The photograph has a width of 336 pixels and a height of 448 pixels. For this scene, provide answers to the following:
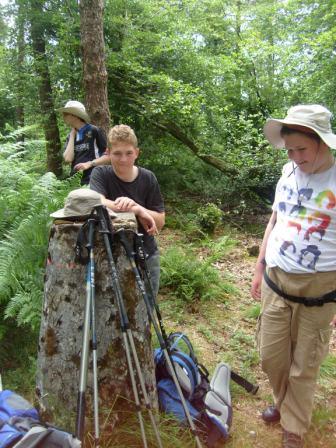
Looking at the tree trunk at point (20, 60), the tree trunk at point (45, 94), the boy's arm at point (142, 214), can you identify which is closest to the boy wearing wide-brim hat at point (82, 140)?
the boy's arm at point (142, 214)

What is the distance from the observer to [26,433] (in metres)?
1.78

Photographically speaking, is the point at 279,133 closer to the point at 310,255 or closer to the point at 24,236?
the point at 310,255

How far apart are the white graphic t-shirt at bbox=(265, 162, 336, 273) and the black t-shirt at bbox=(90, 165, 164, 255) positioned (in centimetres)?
102

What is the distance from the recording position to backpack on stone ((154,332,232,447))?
2594 mm

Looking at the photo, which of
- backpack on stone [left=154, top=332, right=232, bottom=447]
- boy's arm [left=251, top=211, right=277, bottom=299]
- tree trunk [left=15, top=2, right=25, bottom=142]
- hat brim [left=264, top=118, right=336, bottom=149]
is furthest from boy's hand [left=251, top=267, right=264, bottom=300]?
tree trunk [left=15, top=2, right=25, bottom=142]

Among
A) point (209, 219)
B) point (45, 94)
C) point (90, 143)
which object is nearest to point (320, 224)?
point (90, 143)

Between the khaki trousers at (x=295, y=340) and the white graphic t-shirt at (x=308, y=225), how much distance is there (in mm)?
103

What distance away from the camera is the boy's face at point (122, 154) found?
9.45ft

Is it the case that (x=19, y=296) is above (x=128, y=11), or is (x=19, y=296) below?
below

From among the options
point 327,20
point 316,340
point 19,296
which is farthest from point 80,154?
point 327,20

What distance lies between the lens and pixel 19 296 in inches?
117

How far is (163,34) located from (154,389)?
8359 mm

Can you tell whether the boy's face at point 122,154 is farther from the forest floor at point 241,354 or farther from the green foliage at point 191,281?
the green foliage at point 191,281

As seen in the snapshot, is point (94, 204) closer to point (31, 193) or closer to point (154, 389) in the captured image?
point (154, 389)
